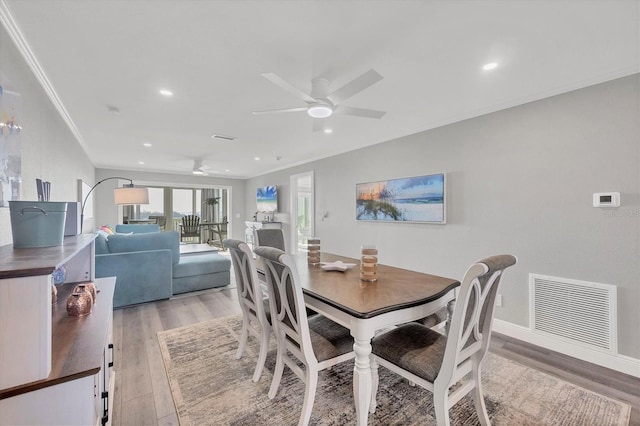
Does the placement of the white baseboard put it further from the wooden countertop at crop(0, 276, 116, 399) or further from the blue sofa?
the blue sofa

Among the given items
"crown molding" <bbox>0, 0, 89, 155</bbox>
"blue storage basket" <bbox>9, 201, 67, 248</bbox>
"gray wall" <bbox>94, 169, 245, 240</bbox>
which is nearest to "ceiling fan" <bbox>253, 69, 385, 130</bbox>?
"blue storage basket" <bbox>9, 201, 67, 248</bbox>

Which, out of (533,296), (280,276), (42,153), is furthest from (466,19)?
(42,153)

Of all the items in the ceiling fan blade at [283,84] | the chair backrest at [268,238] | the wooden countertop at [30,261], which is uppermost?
the ceiling fan blade at [283,84]

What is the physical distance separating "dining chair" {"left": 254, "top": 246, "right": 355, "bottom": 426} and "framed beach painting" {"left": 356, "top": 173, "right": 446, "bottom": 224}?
7.02 ft

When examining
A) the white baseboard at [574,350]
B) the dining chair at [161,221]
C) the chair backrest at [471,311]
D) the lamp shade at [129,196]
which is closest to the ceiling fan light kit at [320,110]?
the chair backrest at [471,311]

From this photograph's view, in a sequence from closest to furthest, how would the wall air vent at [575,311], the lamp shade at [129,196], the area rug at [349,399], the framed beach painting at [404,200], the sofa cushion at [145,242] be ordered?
the area rug at [349,399] < the wall air vent at [575,311] < the framed beach painting at [404,200] < the sofa cushion at [145,242] < the lamp shade at [129,196]

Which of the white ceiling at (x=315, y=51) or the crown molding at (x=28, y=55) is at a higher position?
the white ceiling at (x=315, y=51)

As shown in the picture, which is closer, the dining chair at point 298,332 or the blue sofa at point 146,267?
the dining chair at point 298,332

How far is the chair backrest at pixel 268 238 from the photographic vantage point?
2896 mm

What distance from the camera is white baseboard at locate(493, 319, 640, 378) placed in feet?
6.79

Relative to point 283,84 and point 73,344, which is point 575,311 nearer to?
point 283,84

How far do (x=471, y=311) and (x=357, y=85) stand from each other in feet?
4.95

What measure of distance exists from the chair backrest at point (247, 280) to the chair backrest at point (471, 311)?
1.19 metres

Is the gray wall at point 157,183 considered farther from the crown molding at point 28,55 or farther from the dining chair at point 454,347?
the dining chair at point 454,347
